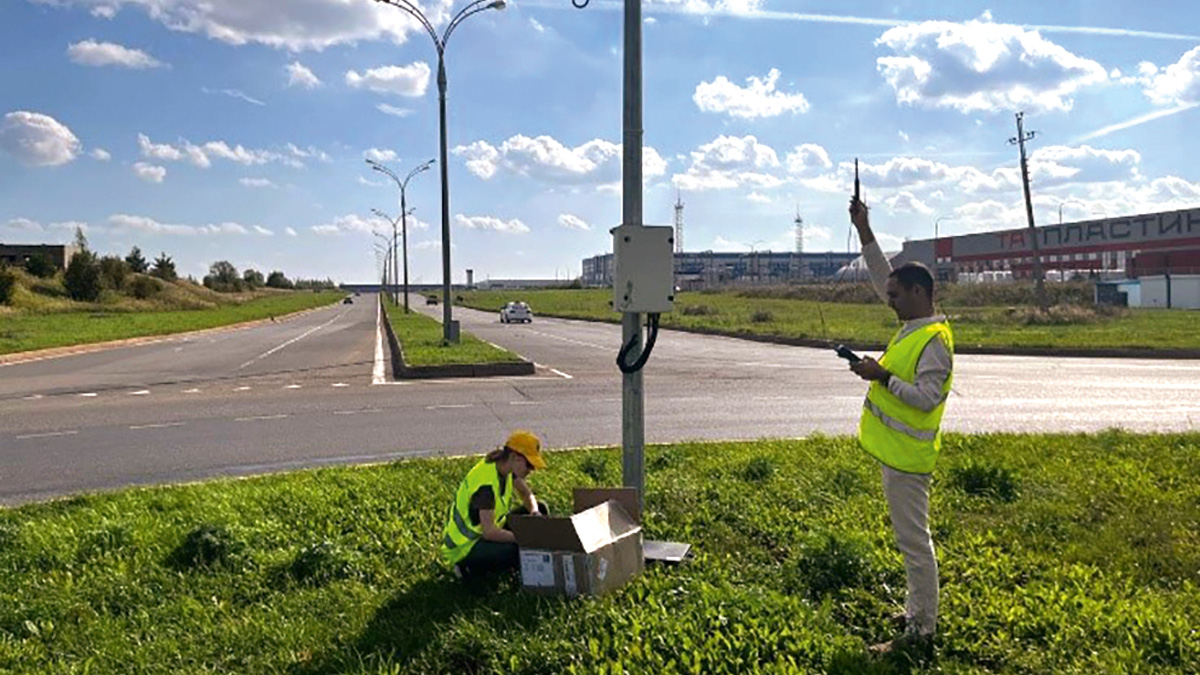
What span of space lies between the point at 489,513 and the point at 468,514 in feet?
0.42

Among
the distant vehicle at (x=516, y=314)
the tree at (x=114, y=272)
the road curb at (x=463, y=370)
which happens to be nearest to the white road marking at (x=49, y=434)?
the road curb at (x=463, y=370)

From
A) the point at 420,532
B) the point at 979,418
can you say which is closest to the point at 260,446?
the point at 420,532

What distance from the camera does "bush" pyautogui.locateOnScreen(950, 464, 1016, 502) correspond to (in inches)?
273

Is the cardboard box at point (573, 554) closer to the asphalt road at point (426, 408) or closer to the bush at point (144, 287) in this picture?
the asphalt road at point (426, 408)

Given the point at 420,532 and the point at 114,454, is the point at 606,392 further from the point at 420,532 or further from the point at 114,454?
the point at 420,532

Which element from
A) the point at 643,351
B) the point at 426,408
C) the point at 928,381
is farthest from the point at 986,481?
the point at 426,408

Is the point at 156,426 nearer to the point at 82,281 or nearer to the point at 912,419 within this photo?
the point at 912,419

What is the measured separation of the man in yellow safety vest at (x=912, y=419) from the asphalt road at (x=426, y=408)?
6.50 metres

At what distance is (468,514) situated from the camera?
16.2ft

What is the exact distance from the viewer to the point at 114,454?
10.1m

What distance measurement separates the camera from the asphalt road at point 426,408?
394 inches

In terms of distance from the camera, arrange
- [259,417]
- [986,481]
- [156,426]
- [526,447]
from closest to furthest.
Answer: [526,447] < [986,481] < [156,426] < [259,417]

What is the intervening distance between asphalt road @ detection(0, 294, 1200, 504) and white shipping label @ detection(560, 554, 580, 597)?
5.44 meters

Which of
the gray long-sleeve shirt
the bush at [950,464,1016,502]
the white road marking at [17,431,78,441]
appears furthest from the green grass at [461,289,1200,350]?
the gray long-sleeve shirt
